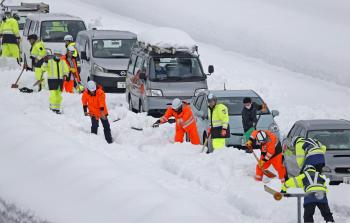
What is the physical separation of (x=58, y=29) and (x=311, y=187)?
1802cm

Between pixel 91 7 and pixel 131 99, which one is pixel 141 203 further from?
pixel 91 7

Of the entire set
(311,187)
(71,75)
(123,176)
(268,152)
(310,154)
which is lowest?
(71,75)

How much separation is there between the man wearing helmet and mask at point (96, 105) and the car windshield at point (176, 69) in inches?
142

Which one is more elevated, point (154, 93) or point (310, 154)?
point (310, 154)

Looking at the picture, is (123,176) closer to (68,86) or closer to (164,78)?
(164,78)

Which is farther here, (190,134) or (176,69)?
(176,69)

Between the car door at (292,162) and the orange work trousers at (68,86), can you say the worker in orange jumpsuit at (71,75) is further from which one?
the car door at (292,162)

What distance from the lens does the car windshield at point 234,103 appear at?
758 inches

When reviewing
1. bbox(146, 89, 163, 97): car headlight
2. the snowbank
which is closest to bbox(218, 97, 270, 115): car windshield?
bbox(146, 89, 163, 97): car headlight

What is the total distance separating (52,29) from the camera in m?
28.5

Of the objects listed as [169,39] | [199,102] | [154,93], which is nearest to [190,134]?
[199,102]

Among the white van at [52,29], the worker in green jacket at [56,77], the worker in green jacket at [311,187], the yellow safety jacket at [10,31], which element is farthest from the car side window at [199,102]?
the yellow safety jacket at [10,31]

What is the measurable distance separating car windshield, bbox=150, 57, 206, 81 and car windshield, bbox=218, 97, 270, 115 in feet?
8.93

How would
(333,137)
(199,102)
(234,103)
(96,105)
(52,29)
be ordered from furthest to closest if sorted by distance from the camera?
(52,29) < (199,102) < (234,103) < (96,105) < (333,137)
